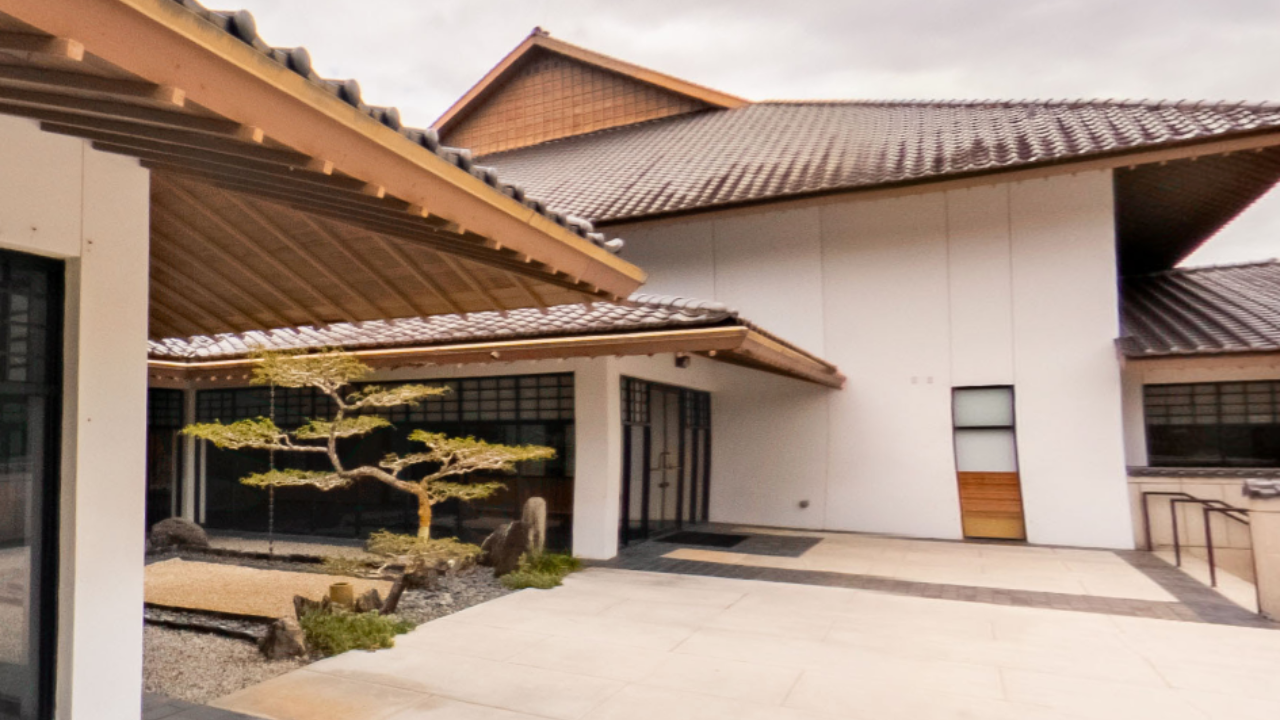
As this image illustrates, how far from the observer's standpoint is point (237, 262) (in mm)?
5195

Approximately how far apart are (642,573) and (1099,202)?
805 centimetres

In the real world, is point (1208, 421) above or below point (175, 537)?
above

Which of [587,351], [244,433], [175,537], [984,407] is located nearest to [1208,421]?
[984,407]

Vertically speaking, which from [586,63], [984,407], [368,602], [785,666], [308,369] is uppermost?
[586,63]

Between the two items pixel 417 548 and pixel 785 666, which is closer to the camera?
pixel 785 666

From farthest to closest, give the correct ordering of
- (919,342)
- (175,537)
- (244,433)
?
(919,342) → (175,537) → (244,433)

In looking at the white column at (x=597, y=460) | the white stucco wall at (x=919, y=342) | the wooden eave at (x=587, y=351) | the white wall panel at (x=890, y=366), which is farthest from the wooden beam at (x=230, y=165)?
the white wall panel at (x=890, y=366)

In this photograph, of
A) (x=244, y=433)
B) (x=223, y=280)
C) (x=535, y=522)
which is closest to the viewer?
(x=223, y=280)

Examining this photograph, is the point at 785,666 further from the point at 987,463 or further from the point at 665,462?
the point at 987,463

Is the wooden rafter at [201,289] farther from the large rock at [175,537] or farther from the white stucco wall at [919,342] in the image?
the white stucco wall at [919,342]

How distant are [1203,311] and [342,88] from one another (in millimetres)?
13030

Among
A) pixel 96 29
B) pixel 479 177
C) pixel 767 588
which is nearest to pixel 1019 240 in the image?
pixel 767 588

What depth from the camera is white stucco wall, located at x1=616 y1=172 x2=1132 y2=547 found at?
34.1 ft

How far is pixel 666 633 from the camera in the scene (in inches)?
237
